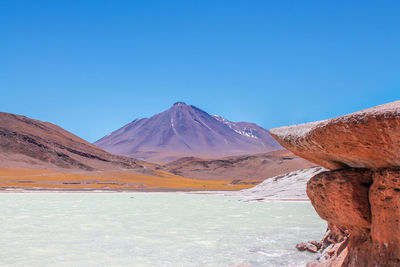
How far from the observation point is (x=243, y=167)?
300 ft

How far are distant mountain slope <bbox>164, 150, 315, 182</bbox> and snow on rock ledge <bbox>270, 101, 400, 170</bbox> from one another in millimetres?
78625

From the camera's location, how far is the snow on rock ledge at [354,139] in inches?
105

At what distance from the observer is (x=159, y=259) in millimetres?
7211

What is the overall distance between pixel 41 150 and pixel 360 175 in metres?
78.1

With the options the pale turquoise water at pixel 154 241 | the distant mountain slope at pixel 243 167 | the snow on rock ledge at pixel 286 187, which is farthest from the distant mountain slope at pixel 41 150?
the pale turquoise water at pixel 154 241

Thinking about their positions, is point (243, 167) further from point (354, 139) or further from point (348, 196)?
point (354, 139)

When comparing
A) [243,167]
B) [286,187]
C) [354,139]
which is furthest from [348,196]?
[243,167]

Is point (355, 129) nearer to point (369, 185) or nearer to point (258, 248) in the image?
point (369, 185)

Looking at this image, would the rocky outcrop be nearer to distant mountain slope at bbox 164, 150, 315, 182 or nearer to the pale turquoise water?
the pale turquoise water

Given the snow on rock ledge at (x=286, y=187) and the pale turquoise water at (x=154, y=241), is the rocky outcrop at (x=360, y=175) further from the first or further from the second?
the snow on rock ledge at (x=286, y=187)

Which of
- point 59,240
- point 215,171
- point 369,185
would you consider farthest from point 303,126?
point 215,171

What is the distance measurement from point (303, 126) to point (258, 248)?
532cm

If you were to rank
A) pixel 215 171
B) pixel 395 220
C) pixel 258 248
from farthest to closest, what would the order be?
pixel 215 171 → pixel 258 248 → pixel 395 220

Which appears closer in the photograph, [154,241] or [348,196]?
[348,196]
